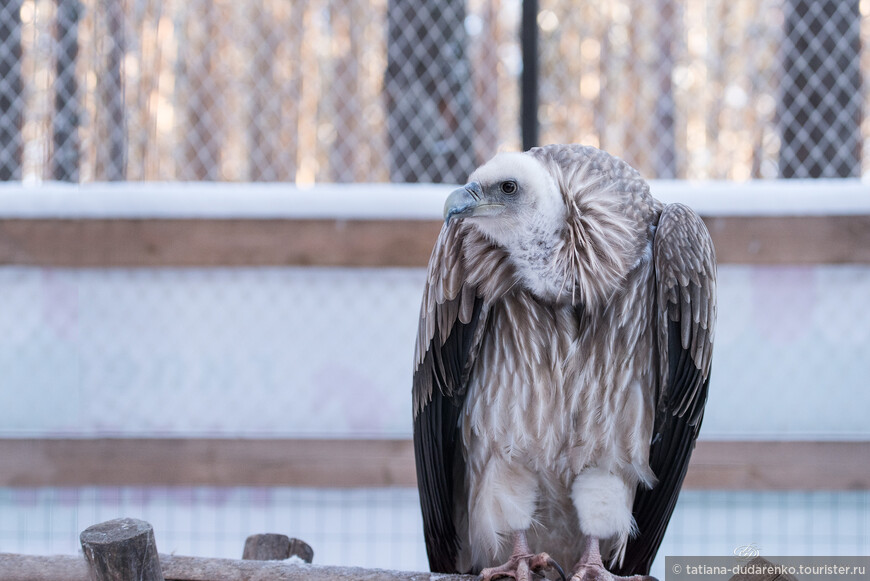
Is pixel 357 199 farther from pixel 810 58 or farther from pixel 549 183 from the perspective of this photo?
pixel 810 58

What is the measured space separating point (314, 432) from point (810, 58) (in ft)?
8.94

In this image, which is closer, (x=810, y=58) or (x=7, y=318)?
(x=7, y=318)

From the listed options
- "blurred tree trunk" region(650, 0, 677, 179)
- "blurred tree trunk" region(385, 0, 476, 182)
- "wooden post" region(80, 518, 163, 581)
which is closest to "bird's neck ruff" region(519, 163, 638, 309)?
"wooden post" region(80, 518, 163, 581)

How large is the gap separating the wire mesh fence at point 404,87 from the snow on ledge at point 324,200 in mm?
504

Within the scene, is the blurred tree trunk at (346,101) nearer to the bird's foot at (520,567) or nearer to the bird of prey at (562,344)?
the bird of prey at (562,344)

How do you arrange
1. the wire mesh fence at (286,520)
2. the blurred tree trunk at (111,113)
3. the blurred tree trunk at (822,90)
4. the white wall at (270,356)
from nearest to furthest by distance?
the white wall at (270,356) < the wire mesh fence at (286,520) < the blurred tree trunk at (822,90) < the blurred tree trunk at (111,113)

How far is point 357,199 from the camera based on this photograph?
9.89ft

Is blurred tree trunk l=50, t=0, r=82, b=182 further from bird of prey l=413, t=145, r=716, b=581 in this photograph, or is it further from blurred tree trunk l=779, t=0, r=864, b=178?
blurred tree trunk l=779, t=0, r=864, b=178

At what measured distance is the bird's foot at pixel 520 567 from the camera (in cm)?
170

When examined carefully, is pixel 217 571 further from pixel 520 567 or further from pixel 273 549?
pixel 520 567

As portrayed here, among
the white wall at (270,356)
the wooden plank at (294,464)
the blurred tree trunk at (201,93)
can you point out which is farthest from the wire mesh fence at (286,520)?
the blurred tree trunk at (201,93)

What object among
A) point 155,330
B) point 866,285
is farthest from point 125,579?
point 866,285

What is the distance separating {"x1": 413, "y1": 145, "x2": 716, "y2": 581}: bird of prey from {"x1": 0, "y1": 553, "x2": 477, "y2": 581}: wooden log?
0.28m

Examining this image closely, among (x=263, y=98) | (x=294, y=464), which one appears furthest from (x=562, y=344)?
(x=263, y=98)
